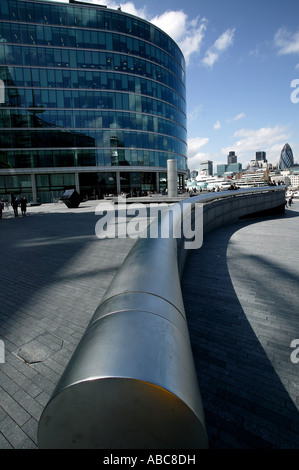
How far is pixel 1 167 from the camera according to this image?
44.1 meters

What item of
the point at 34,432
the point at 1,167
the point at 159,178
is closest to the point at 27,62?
the point at 1,167

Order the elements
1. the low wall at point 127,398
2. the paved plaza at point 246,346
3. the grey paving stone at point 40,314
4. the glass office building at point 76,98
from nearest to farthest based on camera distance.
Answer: the low wall at point 127,398
the paved plaza at point 246,346
the grey paving stone at point 40,314
the glass office building at point 76,98

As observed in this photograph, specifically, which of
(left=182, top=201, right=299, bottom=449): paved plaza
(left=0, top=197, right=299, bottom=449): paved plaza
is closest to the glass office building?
(left=0, top=197, right=299, bottom=449): paved plaza

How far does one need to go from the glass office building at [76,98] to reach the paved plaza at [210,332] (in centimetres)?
4274

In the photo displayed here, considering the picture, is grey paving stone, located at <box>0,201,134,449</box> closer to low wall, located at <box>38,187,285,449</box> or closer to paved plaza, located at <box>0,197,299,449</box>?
paved plaza, located at <box>0,197,299,449</box>

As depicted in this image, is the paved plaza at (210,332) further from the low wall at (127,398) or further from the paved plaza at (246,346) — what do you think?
the low wall at (127,398)

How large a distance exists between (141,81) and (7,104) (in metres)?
24.7

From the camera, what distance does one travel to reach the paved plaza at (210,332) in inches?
91.5

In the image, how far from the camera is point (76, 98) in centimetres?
4497

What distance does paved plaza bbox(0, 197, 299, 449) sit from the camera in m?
2.32

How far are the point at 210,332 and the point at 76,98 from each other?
50.9 m

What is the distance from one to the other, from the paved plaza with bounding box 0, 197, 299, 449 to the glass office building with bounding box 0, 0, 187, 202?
140 ft

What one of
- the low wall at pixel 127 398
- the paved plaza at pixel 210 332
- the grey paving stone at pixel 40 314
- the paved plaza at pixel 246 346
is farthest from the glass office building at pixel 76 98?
the low wall at pixel 127 398
